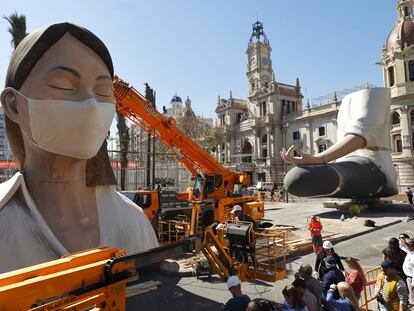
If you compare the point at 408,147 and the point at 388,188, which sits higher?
the point at 408,147

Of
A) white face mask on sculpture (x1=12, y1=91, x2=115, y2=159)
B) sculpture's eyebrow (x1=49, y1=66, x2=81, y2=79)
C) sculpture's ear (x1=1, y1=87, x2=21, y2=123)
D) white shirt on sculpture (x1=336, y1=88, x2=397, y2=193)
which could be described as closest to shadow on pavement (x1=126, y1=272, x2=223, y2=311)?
white face mask on sculpture (x1=12, y1=91, x2=115, y2=159)

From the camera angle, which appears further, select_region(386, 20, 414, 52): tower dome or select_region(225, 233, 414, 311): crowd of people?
select_region(386, 20, 414, 52): tower dome

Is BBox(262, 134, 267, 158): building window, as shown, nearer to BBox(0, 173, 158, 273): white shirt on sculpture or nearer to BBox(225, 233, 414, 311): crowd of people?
BBox(225, 233, 414, 311): crowd of people

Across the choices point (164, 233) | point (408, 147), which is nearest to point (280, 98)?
point (408, 147)

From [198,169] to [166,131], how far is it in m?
3.08

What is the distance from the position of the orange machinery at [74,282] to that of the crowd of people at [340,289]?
148cm

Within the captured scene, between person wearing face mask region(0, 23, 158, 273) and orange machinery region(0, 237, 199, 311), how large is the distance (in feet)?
2.77

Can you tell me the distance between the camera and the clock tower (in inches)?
2630

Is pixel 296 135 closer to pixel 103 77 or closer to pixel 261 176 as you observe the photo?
pixel 261 176

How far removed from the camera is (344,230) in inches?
653

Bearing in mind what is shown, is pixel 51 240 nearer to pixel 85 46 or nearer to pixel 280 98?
pixel 85 46

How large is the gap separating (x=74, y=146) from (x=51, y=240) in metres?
1.18

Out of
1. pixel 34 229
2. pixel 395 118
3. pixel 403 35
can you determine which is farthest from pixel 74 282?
pixel 403 35

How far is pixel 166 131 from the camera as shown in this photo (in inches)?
615
